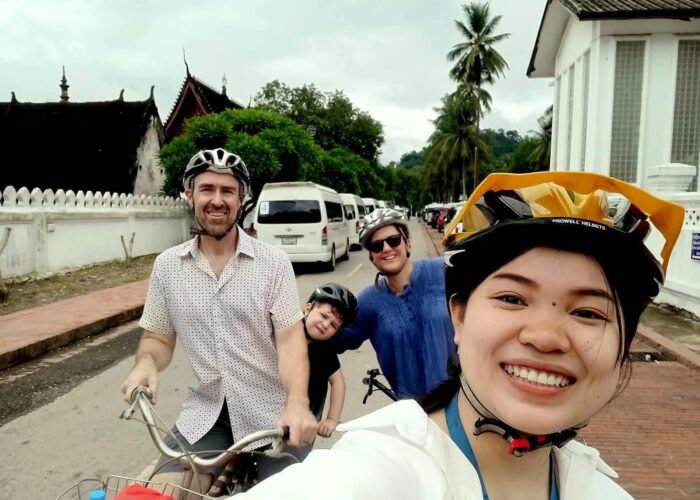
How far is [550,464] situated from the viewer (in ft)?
4.12

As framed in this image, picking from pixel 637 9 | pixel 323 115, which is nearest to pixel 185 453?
pixel 637 9

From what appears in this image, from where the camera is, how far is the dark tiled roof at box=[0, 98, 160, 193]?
910 inches

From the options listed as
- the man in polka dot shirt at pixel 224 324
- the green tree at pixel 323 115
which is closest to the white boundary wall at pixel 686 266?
the man in polka dot shirt at pixel 224 324

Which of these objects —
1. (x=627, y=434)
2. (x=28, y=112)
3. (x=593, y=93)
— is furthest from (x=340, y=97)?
(x=627, y=434)

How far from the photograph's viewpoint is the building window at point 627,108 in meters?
11.5

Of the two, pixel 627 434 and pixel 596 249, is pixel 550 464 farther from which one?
pixel 627 434

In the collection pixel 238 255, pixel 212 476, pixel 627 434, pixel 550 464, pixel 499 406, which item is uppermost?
pixel 238 255

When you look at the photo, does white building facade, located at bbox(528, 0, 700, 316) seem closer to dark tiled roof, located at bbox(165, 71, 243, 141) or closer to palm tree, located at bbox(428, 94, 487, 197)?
dark tiled roof, located at bbox(165, 71, 243, 141)

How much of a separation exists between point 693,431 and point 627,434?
1.82 feet

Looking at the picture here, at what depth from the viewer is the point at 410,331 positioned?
94.8 inches

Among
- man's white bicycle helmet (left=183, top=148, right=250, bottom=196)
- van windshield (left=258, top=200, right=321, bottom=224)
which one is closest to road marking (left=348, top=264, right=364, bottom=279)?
van windshield (left=258, top=200, right=321, bottom=224)

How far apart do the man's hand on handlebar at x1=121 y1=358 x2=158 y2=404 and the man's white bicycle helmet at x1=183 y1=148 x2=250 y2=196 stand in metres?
0.79

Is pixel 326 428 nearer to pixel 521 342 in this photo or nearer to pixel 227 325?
pixel 227 325

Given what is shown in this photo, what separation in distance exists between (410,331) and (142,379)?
3.85 ft
